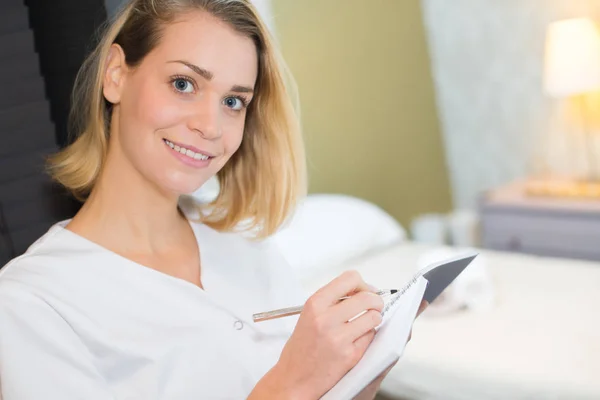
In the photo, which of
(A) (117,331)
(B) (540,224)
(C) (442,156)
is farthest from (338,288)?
(C) (442,156)

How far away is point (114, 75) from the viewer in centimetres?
90

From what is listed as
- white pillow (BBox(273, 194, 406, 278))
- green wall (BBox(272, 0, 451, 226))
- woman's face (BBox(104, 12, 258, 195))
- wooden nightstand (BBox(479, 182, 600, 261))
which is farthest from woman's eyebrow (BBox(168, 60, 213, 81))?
wooden nightstand (BBox(479, 182, 600, 261))

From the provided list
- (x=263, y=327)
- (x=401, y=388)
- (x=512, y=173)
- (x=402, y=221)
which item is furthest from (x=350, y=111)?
(x=263, y=327)

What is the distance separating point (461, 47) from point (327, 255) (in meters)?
1.43

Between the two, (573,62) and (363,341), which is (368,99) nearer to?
(573,62)

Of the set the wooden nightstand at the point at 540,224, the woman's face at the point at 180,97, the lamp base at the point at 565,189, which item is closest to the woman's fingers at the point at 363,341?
the woman's face at the point at 180,97

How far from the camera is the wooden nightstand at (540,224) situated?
228 centimetres

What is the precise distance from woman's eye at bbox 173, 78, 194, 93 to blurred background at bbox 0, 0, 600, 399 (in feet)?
0.52

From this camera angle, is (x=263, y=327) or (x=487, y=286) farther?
(x=487, y=286)

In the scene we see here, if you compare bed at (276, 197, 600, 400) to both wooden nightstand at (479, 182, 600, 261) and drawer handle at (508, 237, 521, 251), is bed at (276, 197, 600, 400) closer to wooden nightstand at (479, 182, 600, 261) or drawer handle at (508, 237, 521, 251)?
wooden nightstand at (479, 182, 600, 261)

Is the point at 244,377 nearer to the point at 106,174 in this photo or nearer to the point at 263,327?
the point at 263,327

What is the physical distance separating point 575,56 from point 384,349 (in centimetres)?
202

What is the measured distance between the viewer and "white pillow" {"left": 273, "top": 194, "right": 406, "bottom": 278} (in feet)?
6.46

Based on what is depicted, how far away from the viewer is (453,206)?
320 cm
